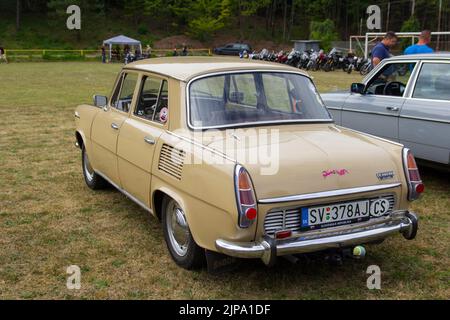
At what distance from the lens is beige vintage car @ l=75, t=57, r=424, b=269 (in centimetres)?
349

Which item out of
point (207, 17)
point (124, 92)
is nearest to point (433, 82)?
point (124, 92)

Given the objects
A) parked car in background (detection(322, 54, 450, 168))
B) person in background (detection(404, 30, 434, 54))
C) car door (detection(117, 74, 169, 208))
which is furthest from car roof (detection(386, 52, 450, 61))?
car door (detection(117, 74, 169, 208))

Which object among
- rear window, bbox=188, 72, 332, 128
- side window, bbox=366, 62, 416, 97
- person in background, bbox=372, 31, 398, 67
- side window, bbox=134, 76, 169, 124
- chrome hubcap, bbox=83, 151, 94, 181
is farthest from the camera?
person in background, bbox=372, 31, 398, 67

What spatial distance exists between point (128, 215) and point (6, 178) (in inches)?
95.1

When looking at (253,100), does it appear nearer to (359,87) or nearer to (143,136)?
(143,136)

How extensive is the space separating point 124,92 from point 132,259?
6.18 feet

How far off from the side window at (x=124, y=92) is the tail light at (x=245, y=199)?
7.15 ft

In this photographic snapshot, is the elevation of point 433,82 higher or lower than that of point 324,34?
lower

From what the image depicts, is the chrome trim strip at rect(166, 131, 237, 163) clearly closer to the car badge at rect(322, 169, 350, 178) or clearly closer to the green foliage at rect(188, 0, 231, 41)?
the car badge at rect(322, 169, 350, 178)

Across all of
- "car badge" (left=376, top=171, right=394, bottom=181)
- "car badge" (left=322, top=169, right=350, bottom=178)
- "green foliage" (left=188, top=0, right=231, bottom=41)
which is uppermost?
"green foliage" (left=188, top=0, right=231, bottom=41)

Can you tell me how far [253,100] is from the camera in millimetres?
4613

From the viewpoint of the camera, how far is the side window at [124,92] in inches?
207

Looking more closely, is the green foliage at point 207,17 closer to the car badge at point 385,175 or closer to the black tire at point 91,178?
the black tire at point 91,178
